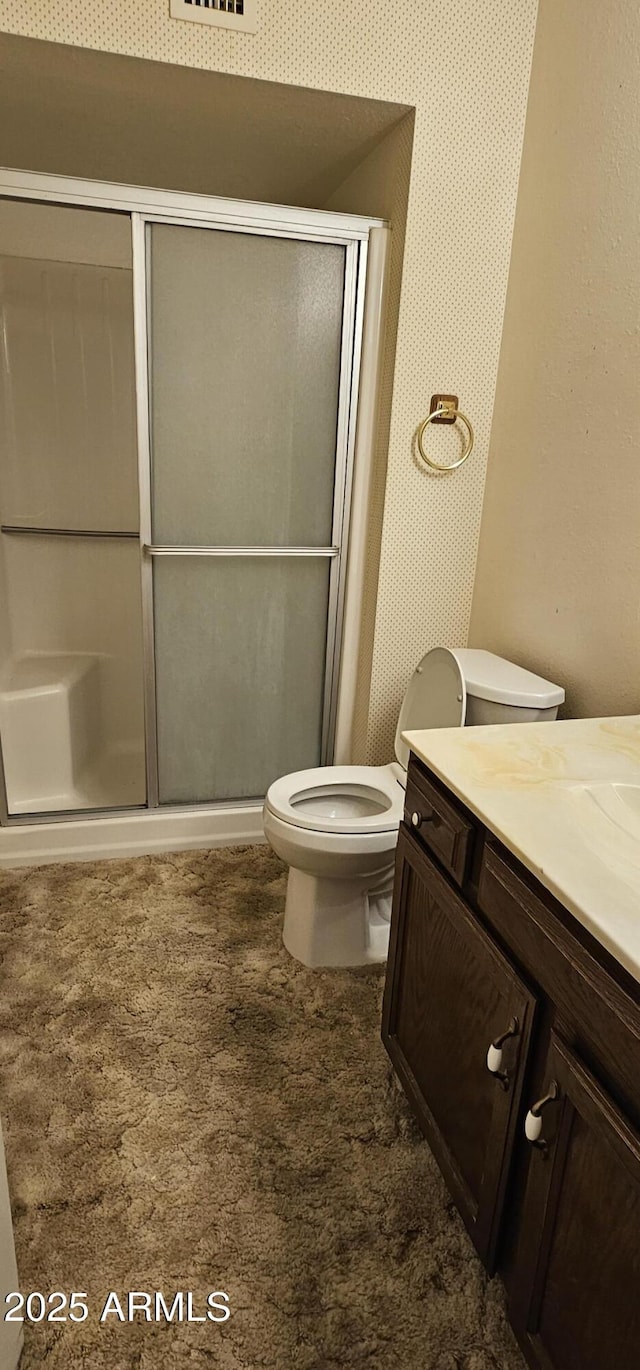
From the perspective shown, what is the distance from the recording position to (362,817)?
205 cm

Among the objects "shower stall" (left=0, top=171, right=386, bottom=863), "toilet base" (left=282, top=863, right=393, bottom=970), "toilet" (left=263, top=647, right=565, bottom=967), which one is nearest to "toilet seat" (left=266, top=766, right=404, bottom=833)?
"toilet" (left=263, top=647, right=565, bottom=967)

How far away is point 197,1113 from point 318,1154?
27 centimetres

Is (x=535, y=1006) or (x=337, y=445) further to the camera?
(x=337, y=445)

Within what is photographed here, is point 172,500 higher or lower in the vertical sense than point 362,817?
higher

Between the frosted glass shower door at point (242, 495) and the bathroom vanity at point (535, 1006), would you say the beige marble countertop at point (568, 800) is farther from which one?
the frosted glass shower door at point (242, 495)

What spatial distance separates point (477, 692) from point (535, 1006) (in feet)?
3.05

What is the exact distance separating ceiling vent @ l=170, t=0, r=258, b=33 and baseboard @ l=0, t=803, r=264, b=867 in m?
2.14

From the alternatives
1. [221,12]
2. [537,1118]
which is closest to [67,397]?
[221,12]

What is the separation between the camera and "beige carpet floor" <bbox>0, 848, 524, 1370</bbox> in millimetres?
1226

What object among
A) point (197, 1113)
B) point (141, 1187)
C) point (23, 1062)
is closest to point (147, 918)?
point (23, 1062)

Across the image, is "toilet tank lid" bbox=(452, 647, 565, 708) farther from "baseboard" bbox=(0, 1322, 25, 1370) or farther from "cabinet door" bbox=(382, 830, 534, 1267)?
"baseboard" bbox=(0, 1322, 25, 1370)

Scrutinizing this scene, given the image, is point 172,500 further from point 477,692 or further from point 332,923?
point 332,923

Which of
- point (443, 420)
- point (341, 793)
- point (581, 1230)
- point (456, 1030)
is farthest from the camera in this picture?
point (443, 420)

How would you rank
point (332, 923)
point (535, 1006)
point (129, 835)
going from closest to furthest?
point (535, 1006)
point (332, 923)
point (129, 835)
